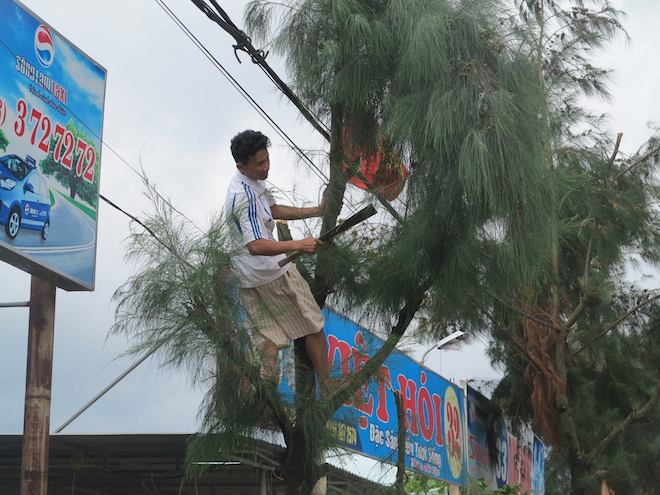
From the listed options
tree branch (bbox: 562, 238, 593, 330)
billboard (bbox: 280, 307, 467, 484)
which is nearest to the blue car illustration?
billboard (bbox: 280, 307, 467, 484)

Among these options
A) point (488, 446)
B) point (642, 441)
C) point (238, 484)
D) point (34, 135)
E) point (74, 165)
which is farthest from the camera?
point (642, 441)

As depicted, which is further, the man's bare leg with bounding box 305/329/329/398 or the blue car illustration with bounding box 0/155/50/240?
the blue car illustration with bounding box 0/155/50/240

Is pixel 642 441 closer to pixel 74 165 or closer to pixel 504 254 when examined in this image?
pixel 74 165

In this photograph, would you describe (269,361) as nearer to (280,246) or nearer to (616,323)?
(280,246)

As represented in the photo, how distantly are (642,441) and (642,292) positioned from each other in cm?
327

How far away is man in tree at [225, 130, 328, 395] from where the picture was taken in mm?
4203

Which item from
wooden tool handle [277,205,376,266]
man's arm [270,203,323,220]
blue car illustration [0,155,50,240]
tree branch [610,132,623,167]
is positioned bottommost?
wooden tool handle [277,205,376,266]

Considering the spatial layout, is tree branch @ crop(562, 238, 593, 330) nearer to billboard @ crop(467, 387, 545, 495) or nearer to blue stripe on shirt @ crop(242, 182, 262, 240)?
billboard @ crop(467, 387, 545, 495)

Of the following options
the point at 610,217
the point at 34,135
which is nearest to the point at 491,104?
the point at 34,135

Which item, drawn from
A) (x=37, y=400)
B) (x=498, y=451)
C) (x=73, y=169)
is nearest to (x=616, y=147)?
(x=498, y=451)

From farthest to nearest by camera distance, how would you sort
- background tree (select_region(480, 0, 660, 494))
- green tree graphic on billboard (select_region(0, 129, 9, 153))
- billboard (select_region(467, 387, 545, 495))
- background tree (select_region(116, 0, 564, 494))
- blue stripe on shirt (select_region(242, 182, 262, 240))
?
billboard (select_region(467, 387, 545, 495)) < background tree (select_region(480, 0, 660, 494)) < green tree graphic on billboard (select_region(0, 129, 9, 153)) < blue stripe on shirt (select_region(242, 182, 262, 240)) < background tree (select_region(116, 0, 564, 494))

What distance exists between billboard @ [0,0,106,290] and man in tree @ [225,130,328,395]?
300 cm

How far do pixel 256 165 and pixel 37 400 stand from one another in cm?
295

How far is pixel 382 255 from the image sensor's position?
185 inches
